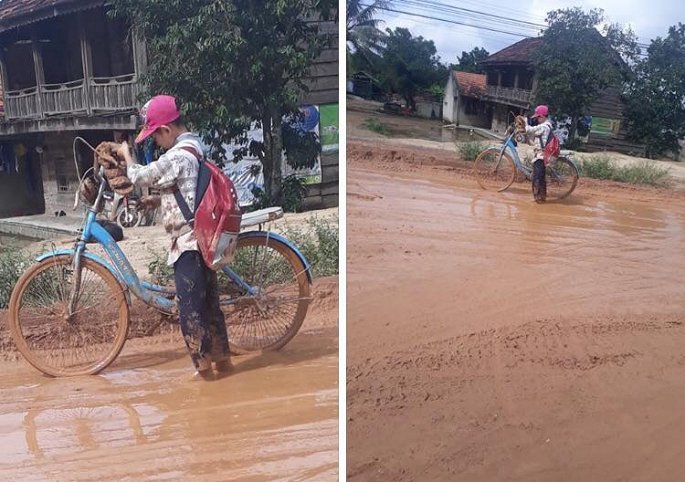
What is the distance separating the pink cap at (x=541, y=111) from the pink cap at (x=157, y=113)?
1128 millimetres

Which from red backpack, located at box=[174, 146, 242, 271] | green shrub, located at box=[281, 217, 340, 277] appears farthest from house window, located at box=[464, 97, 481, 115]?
red backpack, located at box=[174, 146, 242, 271]

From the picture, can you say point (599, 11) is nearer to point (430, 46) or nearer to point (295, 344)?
point (430, 46)

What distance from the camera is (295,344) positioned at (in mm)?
2506

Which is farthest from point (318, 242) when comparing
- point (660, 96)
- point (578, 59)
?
point (660, 96)

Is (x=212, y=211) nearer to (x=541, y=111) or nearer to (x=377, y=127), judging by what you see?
(x=377, y=127)

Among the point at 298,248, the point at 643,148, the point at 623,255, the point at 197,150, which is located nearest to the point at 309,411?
the point at 298,248

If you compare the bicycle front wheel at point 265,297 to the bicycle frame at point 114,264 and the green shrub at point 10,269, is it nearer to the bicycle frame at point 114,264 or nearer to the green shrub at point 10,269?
the bicycle frame at point 114,264

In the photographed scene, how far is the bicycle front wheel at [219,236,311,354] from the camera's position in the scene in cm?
243

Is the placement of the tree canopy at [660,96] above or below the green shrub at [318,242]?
above

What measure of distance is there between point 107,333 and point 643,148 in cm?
186

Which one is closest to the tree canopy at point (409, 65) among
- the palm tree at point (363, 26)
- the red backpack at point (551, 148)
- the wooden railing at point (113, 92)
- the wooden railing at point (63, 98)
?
the palm tree at point (363, 26)

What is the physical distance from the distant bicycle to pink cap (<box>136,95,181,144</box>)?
3.21ft

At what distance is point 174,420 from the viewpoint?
232 cm

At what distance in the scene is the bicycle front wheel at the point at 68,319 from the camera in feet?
7.46
